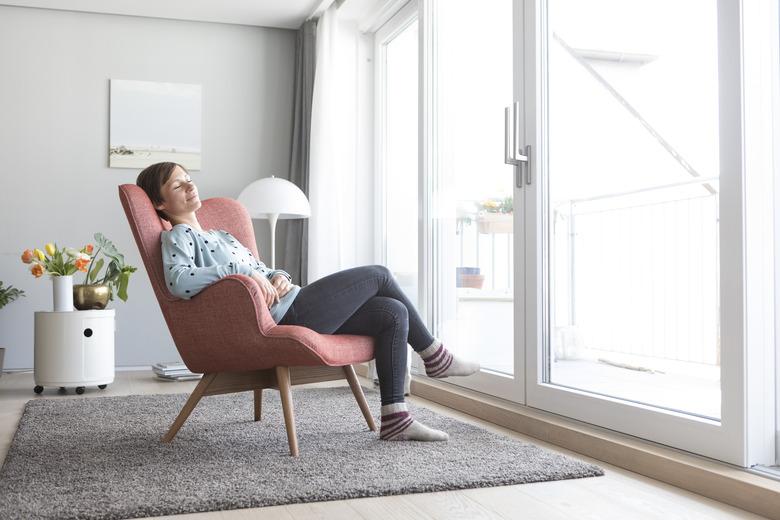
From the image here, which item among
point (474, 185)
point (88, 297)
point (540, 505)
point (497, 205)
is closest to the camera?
point (540, 505)

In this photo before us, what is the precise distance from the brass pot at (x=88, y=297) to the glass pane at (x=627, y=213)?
7.99 feet

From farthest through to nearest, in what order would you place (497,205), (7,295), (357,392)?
(7,295) < (497,205) < (357,392)

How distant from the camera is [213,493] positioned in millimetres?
1930

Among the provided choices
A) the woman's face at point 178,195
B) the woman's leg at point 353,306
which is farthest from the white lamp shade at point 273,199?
the woman's leg at point 353,306

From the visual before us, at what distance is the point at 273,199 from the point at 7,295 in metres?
1.72

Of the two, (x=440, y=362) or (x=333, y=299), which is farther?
(x=440, y=362)

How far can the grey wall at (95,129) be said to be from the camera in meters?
4.97

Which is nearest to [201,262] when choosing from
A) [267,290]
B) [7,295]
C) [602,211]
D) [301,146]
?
[267,290]

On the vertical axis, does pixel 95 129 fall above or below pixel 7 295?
above

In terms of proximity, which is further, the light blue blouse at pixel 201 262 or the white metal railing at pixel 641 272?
the white metal railing at pixel 641 272

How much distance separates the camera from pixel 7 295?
4.68m

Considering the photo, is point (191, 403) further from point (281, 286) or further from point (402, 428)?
point (402, 428)

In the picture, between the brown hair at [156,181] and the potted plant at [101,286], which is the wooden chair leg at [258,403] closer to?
the brown hair at [156,181]

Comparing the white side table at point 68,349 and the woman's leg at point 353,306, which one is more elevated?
the woman's leg at point 353,306
